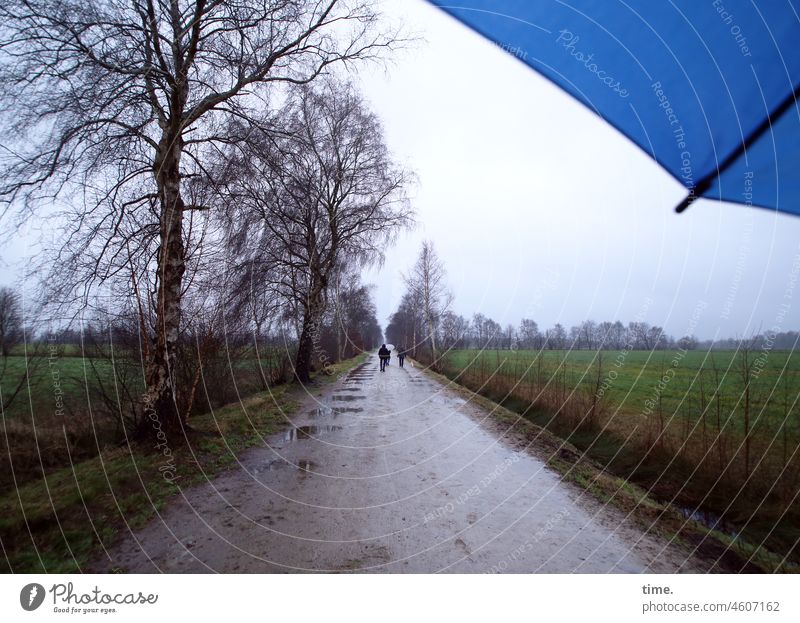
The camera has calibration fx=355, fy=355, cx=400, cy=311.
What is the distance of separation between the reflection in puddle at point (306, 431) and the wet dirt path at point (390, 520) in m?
0.63

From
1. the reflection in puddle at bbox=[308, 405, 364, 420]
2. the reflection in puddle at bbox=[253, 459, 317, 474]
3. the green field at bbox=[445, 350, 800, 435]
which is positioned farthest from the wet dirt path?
the reflection in puddle at bbox=[308, 405, 364, 420]

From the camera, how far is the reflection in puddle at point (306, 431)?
6070 mm

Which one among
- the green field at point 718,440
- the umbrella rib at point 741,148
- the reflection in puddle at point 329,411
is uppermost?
the umbrella rib at point 741,148

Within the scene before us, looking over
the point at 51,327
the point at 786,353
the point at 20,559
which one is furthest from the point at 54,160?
the point at 786,353

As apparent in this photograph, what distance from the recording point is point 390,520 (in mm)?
3012

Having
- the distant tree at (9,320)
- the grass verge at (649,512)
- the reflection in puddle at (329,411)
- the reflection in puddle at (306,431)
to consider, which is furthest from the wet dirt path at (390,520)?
the reflection in puddle at (329,411)

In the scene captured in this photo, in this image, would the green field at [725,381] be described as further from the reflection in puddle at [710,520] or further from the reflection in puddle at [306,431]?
the reflection in puddle at [306,431]

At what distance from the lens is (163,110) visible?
412 cm

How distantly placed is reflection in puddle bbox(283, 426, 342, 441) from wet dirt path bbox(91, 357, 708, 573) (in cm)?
63

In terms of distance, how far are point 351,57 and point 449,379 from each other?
10.7 metres

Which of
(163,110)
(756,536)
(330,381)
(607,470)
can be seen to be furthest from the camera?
(330,381)

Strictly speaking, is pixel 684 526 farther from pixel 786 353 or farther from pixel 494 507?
pixel 786 353
